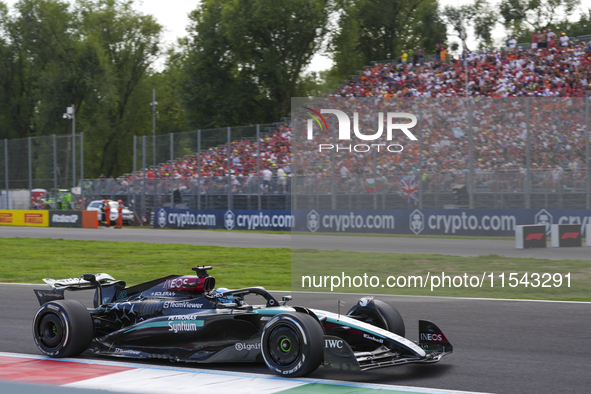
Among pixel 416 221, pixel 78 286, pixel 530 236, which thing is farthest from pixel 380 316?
pixel 416 221

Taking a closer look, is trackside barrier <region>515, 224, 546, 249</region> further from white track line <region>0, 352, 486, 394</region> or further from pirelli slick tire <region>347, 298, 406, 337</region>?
white track line <region>0, 352, 486, 394</region>

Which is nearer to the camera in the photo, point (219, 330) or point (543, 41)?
point (219, 330)

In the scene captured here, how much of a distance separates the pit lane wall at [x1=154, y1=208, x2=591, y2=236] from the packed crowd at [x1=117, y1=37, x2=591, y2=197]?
2.31ft

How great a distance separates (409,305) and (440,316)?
0.94m

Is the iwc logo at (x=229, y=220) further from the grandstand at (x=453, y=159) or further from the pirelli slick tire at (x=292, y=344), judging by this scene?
the pirelli slick tire at (x=292, y=344)

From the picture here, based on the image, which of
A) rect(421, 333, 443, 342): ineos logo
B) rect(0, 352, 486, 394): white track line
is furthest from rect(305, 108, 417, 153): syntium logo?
rect(421, 333, 443, 342): ineos logo

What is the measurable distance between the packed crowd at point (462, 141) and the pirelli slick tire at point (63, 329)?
14.3 m

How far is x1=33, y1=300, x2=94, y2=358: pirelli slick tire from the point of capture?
5.80 metres

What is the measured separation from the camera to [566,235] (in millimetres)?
16375

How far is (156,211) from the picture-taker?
27.5 metres

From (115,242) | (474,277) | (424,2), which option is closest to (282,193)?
(115,242)

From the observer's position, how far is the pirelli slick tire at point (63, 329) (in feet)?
19.0

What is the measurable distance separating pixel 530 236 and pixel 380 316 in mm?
11421

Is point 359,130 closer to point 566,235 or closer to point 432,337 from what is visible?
point 566,235
